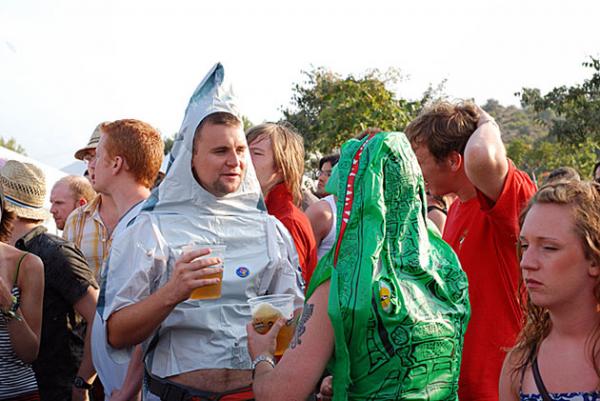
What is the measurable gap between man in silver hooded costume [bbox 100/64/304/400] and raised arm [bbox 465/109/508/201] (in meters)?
0.92

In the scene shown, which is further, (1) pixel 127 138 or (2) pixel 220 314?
(1) pixel 127 138

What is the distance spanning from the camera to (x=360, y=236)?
2.17 m

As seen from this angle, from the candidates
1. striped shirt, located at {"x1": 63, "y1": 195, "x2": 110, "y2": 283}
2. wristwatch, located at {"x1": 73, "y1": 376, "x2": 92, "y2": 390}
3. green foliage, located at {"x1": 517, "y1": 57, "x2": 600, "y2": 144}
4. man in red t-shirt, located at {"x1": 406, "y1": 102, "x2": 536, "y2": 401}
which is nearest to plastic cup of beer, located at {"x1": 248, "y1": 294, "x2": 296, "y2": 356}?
man in red t-shirt, located at {"x1": 406, "y1": 102, "x2": 536, "y2": 401}

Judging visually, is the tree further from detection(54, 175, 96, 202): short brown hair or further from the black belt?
the black belt

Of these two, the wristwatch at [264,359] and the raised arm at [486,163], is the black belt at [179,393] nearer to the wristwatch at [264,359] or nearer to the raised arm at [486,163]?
the wristwatch at [264,359]

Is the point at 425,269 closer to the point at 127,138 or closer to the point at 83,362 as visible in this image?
the point at 127,138

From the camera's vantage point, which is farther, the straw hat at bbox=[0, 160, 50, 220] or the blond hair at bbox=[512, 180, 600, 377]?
the straw hat at bbox=[0, 160, 50, 220]

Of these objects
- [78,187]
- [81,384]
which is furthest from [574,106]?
[81,384]

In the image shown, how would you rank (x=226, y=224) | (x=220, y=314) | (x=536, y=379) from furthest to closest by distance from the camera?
(x=226, y=224) → (x=220, y=314) → (x=536, y=379)

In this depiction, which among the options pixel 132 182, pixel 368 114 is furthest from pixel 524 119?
pixel 132 182

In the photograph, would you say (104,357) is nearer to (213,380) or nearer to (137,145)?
(213,380)

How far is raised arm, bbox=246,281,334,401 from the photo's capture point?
2.12 m

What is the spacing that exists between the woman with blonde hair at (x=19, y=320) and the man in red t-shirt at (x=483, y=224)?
2026mm

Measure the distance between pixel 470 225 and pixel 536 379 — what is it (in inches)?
38.3
